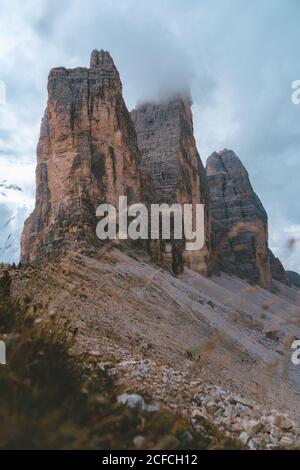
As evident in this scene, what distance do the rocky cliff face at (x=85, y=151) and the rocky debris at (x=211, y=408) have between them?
16212mm

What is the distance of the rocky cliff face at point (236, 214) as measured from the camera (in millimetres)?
79250

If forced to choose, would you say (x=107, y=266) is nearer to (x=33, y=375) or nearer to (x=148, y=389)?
(x=148, y=389)

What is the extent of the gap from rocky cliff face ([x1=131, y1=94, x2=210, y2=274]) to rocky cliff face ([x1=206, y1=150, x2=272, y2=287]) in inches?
503

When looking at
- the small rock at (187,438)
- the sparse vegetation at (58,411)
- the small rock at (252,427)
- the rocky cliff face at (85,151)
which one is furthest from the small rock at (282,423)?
the rocky cliff face at (85,151)

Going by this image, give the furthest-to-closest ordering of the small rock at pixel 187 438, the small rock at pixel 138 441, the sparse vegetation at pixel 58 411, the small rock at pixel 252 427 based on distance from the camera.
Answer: the small rock at pixel 252 427
the small rock at pixel 187 438
the small rock at pixel 138 441
the sparse vegetation at pixel 58 411

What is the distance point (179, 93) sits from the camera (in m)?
65.6

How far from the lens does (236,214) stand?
87625 millimetres

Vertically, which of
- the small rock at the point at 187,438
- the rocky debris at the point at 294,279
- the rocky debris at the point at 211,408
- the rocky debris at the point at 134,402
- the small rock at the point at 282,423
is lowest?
the rocky debris at the point at 294,279

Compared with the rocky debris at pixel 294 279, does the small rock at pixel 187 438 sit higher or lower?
higher

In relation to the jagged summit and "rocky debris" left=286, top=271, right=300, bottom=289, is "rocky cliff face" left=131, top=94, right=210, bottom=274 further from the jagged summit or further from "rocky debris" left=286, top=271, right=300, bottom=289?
"rocky debris" left=286, top=271, right=300, bottom=289

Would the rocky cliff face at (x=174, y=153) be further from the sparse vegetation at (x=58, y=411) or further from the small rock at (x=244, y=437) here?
the sparse vegetation at (x=58, y=411)

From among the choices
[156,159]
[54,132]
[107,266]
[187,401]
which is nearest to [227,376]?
[187,401]

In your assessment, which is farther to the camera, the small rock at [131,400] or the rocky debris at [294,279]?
the rocky debris at [294,279]

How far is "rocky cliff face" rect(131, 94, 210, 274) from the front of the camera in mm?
57031
